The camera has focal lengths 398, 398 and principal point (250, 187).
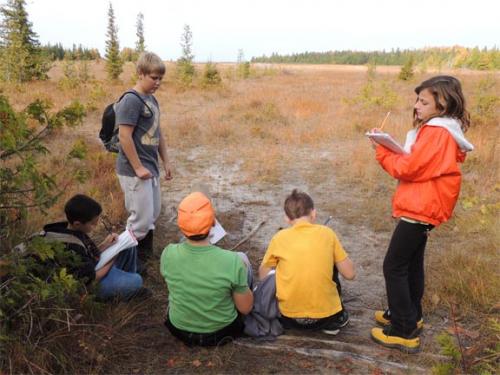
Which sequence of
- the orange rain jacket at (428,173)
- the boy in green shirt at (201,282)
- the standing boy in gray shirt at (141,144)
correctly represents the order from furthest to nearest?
the standing boy in gray shirt at (141,144) → the boy in green shirt at (201,282) → the orange rain jacket at (428,173)

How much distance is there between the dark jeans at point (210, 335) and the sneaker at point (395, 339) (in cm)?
95

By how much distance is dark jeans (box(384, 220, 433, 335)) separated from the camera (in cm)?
249

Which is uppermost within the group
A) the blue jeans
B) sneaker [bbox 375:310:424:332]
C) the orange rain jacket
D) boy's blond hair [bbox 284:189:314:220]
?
the orange rain jacket

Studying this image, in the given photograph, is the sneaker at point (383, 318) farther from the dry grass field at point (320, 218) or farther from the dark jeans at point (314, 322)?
the dark jeans at point (314, 322)

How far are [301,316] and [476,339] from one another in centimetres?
122

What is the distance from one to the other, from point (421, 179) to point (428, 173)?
6cm

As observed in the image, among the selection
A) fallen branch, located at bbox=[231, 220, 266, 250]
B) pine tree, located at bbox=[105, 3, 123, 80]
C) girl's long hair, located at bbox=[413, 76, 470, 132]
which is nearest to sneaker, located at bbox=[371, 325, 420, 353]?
girl's long hair, located at bbox=[413, 76, 470, 132]

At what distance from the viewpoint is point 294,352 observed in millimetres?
2584

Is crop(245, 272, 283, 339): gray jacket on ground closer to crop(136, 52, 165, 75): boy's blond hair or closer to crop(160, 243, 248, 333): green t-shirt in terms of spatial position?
crop(160, 243, 248, 333): green t-shirt

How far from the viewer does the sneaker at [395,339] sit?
2623 mm

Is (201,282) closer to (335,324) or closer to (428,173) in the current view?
(335,324)

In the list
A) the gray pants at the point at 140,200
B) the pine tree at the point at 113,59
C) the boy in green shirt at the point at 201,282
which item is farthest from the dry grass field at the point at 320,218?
the pine tree at the point at 113,59

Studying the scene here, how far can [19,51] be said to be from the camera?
64.7 ft

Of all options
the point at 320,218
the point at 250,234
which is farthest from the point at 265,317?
the point at 320,218
